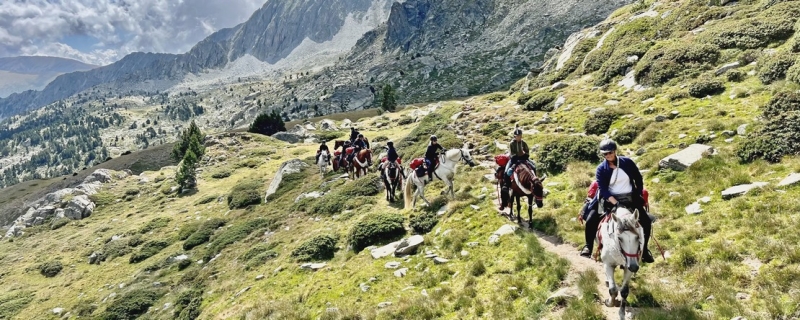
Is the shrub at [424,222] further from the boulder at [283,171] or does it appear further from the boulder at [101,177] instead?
the boulder at [101,177]

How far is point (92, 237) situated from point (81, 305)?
20.1 m

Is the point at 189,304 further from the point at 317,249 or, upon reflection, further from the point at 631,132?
the point at 631,132

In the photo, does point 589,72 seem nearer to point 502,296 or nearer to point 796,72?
point 796,72

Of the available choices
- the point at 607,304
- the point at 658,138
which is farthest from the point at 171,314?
the point at 658,138

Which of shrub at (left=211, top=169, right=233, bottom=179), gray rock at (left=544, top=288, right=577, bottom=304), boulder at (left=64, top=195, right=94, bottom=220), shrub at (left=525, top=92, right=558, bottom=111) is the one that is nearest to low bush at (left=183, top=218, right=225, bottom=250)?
shrub at (left=211, top=169, right=233, bottom=179)

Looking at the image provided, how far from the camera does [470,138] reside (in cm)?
2902

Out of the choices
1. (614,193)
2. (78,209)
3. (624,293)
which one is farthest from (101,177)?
(624,293)

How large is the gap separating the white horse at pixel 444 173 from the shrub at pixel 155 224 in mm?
26601

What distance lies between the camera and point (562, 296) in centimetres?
934

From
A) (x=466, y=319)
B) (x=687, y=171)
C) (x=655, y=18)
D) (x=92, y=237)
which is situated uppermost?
(x=655, y=18)

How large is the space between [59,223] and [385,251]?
1988 inches

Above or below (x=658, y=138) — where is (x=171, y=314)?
below

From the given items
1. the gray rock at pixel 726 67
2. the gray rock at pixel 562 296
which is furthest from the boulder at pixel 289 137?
the gray rock at pixel 562 296

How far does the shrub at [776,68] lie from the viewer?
17734 mm
